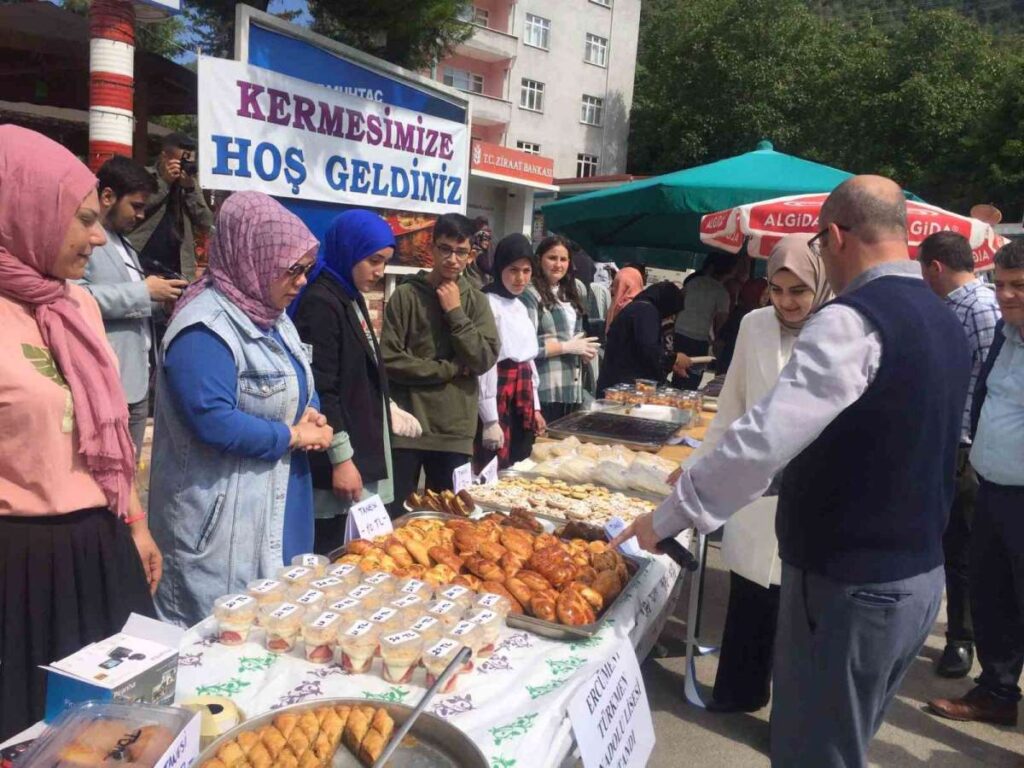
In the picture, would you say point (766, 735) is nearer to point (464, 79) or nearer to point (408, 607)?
point (408, 607)

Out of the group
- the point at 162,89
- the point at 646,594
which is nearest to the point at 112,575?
the point at 646,594

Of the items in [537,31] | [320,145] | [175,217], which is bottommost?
[175,217]

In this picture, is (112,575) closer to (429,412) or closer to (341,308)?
(341,308)

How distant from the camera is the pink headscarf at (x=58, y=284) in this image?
1.55 meters

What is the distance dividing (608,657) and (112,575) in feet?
3.89

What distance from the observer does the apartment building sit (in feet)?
98.4

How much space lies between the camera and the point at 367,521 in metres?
2.24

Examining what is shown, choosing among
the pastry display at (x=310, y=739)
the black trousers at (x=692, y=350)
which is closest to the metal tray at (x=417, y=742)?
the pastry display at (x=310, y=739)

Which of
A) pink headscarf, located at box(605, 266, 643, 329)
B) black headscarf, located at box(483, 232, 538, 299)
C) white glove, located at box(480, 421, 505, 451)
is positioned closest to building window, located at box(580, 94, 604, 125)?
pink headscarf, located at box(605, 266, 643, 329)

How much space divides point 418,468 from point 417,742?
7.32 ft

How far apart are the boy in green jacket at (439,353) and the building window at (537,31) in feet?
101

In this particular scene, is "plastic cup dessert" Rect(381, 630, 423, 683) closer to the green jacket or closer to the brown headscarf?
the brown headscarf

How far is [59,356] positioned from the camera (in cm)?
164

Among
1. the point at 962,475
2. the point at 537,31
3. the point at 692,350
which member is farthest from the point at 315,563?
the point at 537,31
